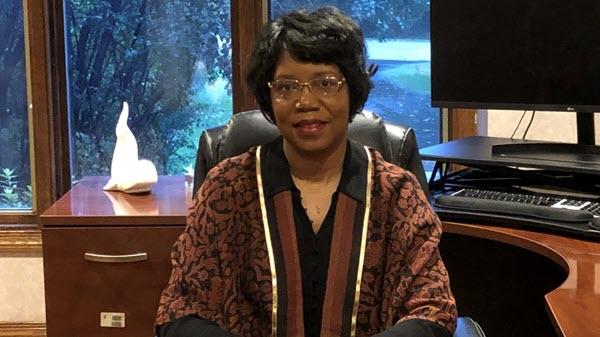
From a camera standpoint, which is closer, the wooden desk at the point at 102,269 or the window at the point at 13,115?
the wooden desk at the point at 102,269

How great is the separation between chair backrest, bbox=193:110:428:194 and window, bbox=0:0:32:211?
1.42m

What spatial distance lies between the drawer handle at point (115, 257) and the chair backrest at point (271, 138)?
36 centimetres

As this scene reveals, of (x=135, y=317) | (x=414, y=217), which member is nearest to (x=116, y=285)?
(x=135, y=317)

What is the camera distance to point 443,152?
211 cm

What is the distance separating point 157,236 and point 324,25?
81 cm

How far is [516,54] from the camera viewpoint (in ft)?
6.83

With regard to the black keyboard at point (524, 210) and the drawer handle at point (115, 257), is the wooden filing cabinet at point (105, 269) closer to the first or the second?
the drawer handle at point (115, 257)

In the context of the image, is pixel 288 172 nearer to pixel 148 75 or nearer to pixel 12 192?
pixel 148 75

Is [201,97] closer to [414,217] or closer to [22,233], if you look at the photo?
[22,233]

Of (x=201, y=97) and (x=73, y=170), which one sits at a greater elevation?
(x=201, y=97)

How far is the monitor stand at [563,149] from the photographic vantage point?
2004 mm

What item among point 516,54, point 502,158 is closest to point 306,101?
point 502,158

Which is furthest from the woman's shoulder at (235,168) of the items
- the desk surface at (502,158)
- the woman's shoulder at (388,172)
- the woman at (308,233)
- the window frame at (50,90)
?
the window frame at (50,90)

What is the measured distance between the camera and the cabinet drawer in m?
1.99
